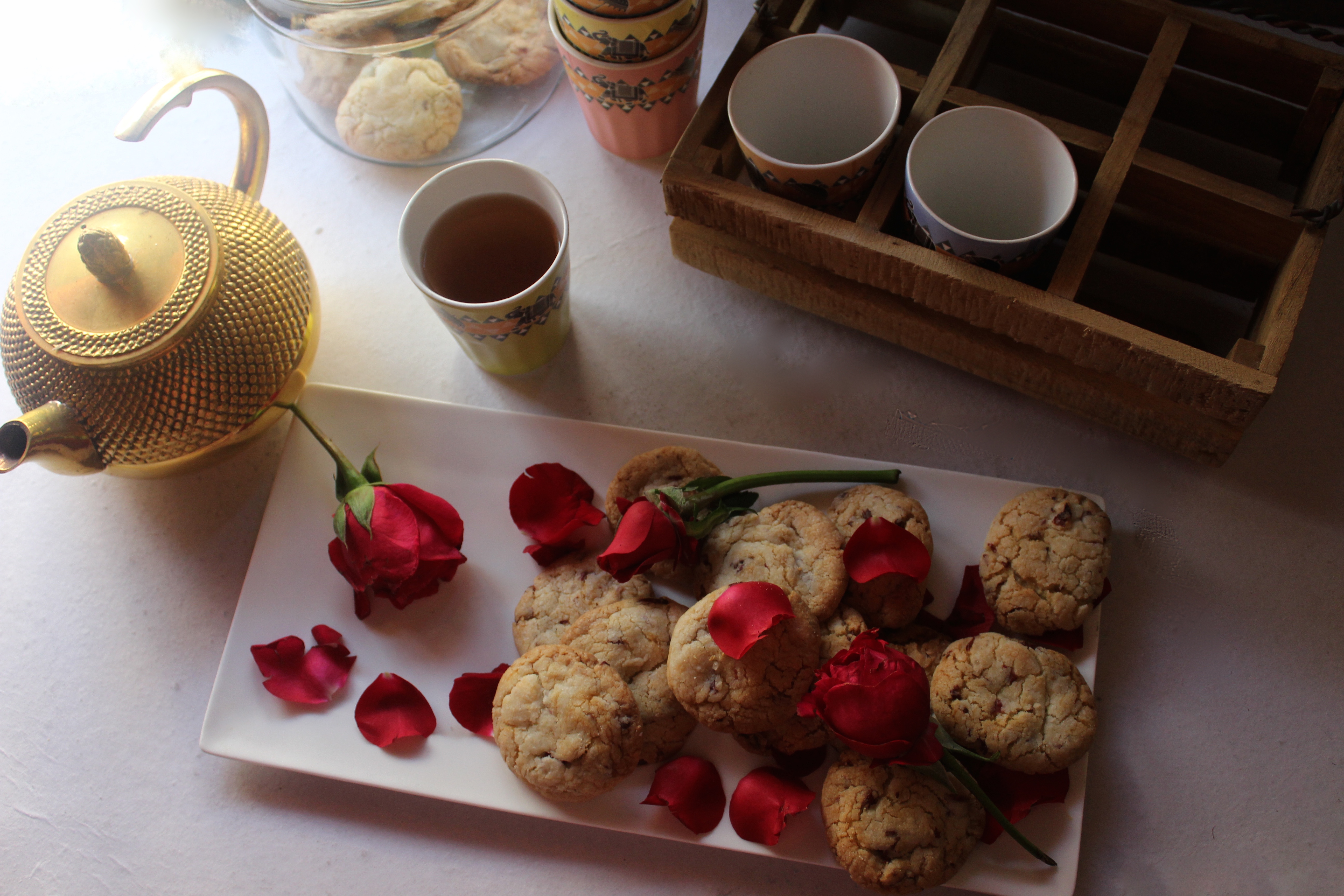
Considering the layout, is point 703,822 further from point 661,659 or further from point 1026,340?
point 1026,340

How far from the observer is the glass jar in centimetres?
91

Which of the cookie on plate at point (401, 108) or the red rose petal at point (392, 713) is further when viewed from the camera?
the cookie on plate at point (401, 108)

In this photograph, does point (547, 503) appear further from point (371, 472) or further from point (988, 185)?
point (988, 185)

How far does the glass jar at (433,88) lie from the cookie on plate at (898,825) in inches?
27.3

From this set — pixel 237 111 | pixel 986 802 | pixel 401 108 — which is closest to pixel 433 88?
pixel 401 108

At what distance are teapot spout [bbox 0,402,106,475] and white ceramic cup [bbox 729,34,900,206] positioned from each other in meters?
0.55

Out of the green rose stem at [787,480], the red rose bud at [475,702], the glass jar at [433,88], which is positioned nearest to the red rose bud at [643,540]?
the green rose stem at [787,480]

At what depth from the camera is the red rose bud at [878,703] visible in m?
0.58

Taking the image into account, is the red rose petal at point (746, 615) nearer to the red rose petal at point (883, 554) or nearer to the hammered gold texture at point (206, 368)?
the red rose petal at point (883, 554)

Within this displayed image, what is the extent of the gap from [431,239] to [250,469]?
11.2 inches

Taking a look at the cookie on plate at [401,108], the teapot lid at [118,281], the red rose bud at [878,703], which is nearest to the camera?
the red rose bud at [878,703]

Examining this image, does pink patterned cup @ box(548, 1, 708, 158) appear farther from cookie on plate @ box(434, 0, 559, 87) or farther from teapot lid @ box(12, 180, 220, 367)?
teapot lid @ box(12, 180, 220, 367)

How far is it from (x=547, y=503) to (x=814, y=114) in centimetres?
39

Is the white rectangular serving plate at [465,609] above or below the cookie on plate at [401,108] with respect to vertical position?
below
